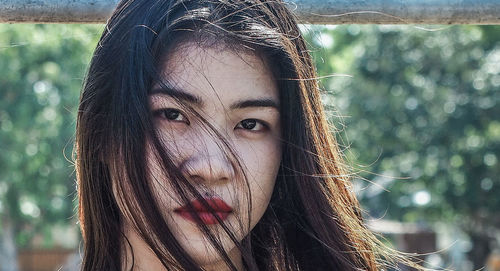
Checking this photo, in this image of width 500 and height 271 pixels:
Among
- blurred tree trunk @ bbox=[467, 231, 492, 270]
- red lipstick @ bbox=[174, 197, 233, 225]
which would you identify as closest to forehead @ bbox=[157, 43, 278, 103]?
red lipstick @ bbox=[174, 197, 233, 225]

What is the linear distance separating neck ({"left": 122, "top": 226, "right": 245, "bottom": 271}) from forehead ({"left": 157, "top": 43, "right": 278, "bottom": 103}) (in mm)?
394

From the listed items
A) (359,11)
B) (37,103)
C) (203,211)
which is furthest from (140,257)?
(37,103)

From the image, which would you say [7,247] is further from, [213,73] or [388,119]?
[213,73]

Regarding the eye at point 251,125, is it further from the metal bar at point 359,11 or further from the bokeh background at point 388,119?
the bokeh background at point 388,119

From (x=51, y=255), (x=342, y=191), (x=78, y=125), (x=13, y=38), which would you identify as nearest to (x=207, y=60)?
(x=78, y=125)

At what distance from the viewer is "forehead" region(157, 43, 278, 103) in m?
1.97

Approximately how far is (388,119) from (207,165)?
39.0 ft

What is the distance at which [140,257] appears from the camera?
2094 millimetres

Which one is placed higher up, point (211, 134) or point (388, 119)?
point (388, 119)

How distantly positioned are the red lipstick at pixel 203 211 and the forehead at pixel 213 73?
0.24 metres

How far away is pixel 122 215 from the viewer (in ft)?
6.93

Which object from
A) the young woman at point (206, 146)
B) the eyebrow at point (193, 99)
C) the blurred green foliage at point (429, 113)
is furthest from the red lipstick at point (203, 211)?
the blurred green foliage at point (429, 113)

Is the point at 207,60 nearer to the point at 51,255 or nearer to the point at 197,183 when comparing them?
the point at 197,183

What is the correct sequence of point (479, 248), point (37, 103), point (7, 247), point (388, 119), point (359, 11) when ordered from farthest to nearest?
point (479, 248), point (7, 247), point (388, 119), point (37, 103), point (359, 11)
